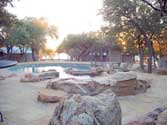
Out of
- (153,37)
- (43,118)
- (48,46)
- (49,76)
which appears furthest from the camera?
(48,46)

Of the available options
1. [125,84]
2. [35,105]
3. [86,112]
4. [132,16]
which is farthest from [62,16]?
[86,112]

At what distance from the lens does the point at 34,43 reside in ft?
83.6

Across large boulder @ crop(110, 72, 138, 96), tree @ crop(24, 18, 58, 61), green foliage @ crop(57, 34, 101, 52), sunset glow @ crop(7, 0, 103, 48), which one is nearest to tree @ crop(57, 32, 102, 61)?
green foliage @ crop(57, 34, 101, 52)

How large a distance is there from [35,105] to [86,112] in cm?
395

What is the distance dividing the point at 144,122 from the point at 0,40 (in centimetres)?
1087

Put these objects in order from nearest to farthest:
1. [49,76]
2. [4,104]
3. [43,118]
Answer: [43,118]
[4,104]
[49,76]

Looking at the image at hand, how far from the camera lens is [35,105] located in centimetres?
664

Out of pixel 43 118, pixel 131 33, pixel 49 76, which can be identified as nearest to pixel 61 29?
pixel 131 33

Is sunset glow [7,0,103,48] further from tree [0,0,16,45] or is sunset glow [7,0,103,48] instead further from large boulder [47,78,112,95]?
large boulder [47,78,112,95]

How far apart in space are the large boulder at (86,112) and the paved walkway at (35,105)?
1798 mm

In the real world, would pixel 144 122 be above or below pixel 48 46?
below

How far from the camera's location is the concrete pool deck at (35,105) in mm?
5354

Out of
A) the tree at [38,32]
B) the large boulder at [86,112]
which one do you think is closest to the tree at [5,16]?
the large boulder at [86,112]

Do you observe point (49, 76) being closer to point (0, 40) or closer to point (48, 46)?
point (0, 40)
